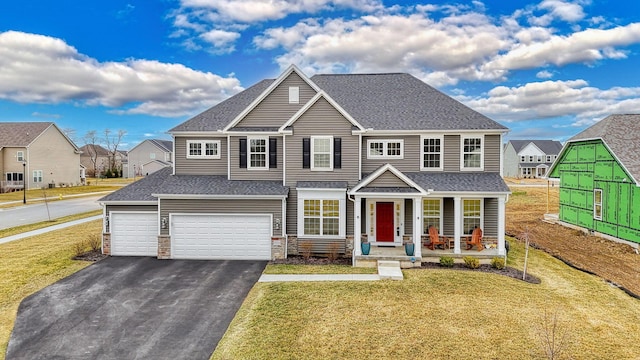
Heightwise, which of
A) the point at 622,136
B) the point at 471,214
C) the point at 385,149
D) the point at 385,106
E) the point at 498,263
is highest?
the point at 385,106

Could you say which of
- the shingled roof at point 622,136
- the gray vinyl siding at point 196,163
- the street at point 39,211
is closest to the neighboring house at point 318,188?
the gray vinyl siding at point 196,163

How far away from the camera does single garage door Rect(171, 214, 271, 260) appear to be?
53.6ft

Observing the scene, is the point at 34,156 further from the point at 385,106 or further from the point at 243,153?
the point at 385,106

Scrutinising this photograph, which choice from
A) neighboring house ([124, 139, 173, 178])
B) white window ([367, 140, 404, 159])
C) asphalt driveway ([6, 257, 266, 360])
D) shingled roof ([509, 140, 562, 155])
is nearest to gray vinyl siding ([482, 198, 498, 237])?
white window ([367, 140, 404, 159])

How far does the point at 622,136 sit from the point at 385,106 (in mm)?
15028

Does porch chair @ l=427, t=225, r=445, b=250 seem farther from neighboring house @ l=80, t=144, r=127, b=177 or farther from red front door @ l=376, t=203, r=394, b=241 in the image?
neighboring house @ l=80, t=144, r=127, b=177

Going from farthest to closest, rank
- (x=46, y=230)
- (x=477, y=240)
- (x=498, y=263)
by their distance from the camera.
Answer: (x=46, y=230) < (x=477, y=240) < (x=498, y=263)

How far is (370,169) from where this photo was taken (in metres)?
17.6

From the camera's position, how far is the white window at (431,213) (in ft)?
55.2

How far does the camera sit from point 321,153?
17.0m

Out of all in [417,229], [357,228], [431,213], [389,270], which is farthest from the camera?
[431,213]

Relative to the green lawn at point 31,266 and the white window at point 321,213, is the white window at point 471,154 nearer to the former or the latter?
the white window at point 321,213

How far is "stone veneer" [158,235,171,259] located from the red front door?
32.8 ft

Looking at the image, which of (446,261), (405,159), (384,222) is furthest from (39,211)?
(446,261)
